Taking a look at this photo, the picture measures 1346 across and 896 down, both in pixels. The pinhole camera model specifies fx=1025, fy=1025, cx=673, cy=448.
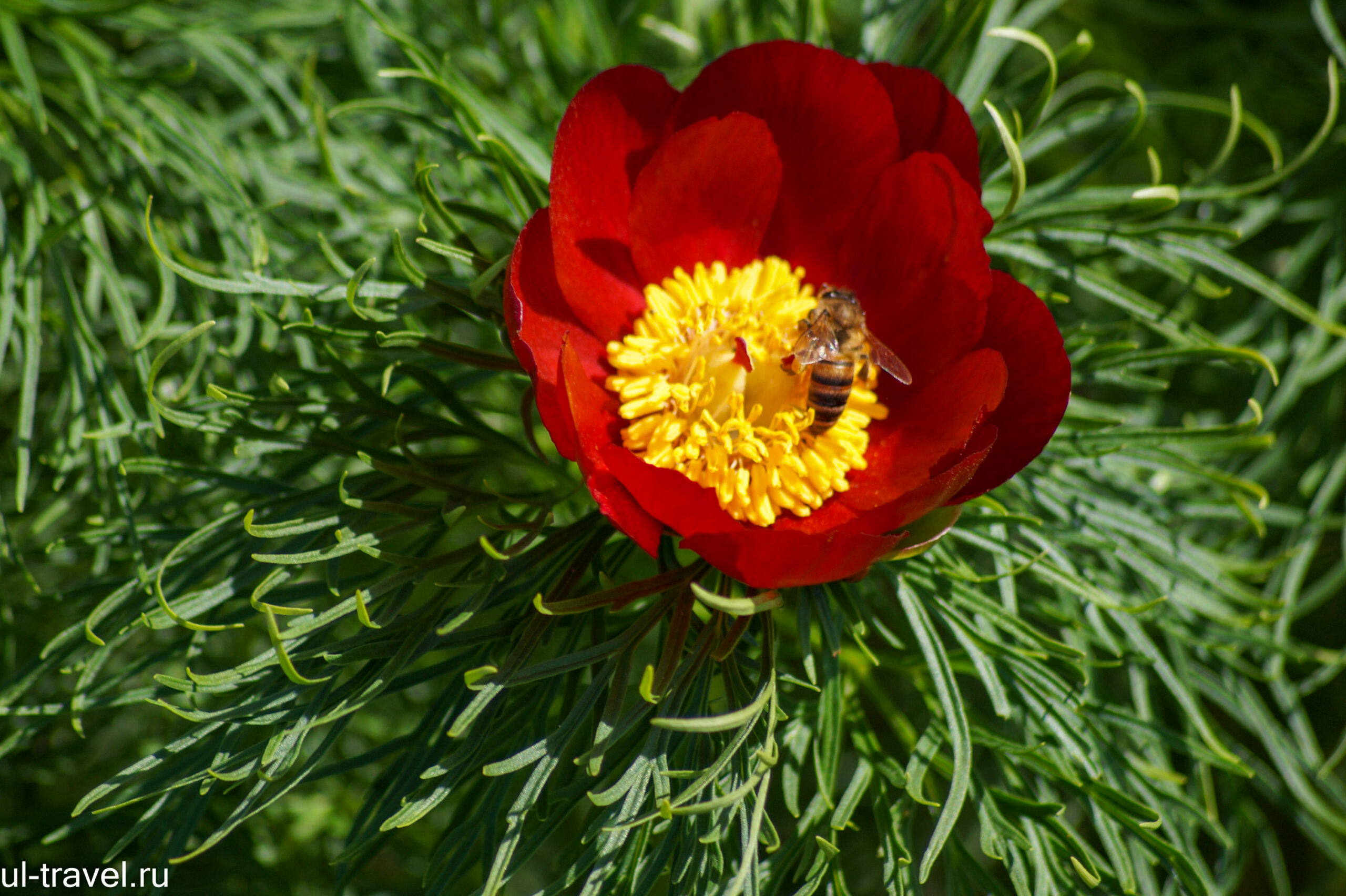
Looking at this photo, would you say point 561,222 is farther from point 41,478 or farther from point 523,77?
point 41,478

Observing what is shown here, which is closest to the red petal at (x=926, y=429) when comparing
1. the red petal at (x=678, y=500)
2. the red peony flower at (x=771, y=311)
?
the red peony flower at (x=771, y=311)

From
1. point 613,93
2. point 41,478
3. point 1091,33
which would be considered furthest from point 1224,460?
point 41,478

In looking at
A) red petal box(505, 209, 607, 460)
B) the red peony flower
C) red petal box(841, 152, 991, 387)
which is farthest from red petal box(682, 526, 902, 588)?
red petal box(841, 152, 991, 387)

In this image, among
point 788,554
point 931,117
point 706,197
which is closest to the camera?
point 788,554

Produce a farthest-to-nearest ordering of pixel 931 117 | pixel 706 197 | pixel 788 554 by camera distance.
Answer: pixel 706 197
pixel 931 117
pixel 788 554

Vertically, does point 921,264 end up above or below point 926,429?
above

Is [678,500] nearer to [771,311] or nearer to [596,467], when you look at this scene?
[596,467]

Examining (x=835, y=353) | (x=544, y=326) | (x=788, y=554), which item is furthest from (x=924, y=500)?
(x=544, y=326)
